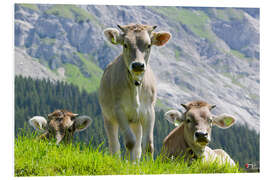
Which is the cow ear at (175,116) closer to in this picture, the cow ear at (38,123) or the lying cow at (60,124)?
the lying cow at (60,124)

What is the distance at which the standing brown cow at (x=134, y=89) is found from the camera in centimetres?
810

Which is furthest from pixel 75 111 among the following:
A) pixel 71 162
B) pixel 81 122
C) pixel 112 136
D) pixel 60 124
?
pixel 71 162

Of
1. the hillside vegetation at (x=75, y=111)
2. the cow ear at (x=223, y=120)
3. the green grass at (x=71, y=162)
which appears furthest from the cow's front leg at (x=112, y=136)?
the hillside vegetation at (x=75, y=111)

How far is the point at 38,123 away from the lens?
891 cm

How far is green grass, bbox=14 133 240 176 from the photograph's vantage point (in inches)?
282

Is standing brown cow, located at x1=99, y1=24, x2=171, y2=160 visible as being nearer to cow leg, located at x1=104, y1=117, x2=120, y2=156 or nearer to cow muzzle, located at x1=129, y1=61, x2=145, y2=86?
cow muzzle, located at x1=129, y1=61, x2=145, y2=86

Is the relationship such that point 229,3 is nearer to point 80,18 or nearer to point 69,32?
point 69,32

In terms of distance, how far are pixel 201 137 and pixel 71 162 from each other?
270 centimetres

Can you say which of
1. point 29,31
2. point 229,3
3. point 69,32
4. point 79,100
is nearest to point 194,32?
point 69,32

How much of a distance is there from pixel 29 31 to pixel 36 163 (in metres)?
153

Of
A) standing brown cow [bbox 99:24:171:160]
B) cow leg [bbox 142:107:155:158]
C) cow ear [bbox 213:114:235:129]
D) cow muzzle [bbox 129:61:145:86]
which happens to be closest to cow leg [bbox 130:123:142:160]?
standing brown cow [bbox 99:24:171:160]

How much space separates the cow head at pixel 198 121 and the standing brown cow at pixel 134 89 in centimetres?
87

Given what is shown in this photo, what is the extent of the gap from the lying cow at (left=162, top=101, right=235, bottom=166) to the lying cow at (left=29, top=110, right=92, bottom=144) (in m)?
1.91

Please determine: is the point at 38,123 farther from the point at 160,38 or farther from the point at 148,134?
the point at 160,38
